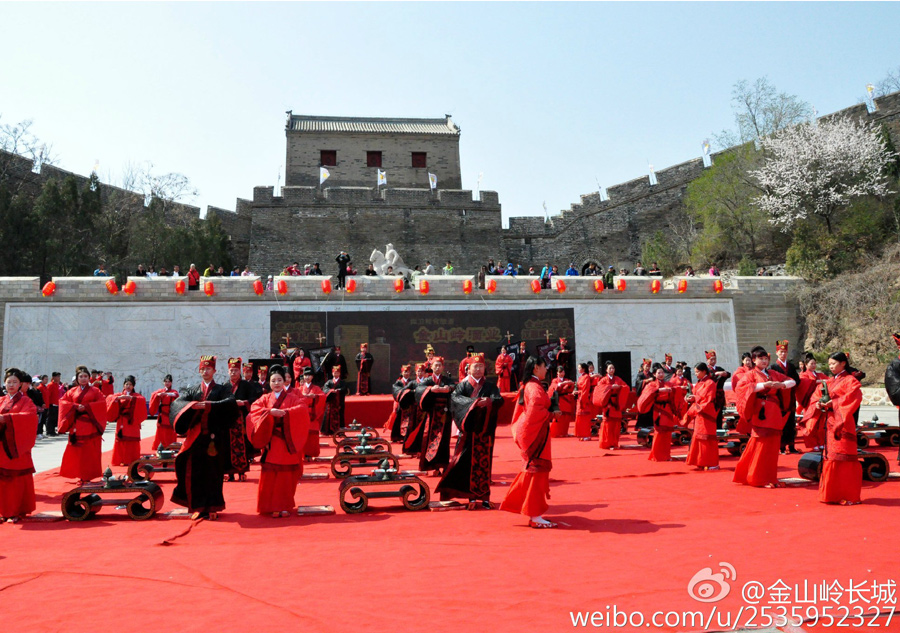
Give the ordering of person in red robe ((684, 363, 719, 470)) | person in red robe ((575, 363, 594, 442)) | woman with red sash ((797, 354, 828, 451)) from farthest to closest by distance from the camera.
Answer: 1. person in red robe ((575, 363, 594, 442))
2. woman with red sash ((797, 354, 828, 451))
3. person in red robe ((684, 363, 719, 470))

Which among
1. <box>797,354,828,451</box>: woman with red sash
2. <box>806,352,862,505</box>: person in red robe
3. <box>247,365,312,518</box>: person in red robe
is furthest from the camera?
<box>797,354,828,451</box>: woman with red sash

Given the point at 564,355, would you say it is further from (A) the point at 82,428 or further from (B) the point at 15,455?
(B) the point at 15,455

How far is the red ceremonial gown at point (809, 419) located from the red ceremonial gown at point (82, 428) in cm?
933

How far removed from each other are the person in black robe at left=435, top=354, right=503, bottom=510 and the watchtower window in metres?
29.6

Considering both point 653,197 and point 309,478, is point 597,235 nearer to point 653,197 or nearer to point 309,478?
point 653,197

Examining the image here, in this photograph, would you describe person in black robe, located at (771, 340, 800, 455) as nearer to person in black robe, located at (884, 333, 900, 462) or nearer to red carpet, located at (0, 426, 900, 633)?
person in black robe, located at (884, 333, 900, 462)

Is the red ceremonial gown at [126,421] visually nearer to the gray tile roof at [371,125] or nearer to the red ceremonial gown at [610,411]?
the red ceremonial gown at [610,411]

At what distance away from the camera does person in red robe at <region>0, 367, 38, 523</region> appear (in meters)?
6.16

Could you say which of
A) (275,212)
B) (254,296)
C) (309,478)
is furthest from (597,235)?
(309,478)

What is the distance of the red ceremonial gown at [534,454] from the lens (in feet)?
18.2

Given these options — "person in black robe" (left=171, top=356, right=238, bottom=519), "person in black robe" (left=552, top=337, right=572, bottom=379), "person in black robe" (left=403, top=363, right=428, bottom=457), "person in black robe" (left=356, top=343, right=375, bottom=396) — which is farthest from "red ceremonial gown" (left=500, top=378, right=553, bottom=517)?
"person in black robe" (left=552, top=337, right=572, bottom=379)

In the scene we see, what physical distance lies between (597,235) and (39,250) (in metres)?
22.9

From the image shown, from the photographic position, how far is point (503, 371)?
58.3 feet

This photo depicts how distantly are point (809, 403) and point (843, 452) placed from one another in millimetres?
4425
